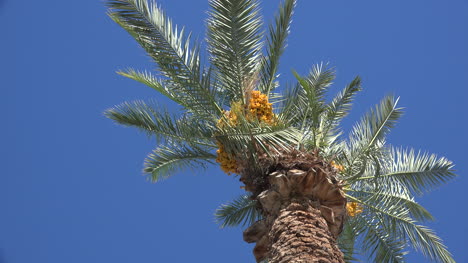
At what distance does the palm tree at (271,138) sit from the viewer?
31.7 ft

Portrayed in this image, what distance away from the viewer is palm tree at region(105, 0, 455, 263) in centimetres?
966

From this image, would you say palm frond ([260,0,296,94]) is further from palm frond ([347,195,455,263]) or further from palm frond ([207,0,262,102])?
palm frond ([347,195,455,263])

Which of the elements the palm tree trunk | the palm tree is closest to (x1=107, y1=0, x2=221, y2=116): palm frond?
the palm tree

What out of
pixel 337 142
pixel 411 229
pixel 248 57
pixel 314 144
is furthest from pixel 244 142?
pixel 411 229

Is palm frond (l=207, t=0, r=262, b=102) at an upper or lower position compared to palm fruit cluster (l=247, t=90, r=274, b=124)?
upper

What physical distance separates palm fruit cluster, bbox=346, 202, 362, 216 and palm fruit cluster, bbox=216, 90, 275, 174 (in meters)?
2.12

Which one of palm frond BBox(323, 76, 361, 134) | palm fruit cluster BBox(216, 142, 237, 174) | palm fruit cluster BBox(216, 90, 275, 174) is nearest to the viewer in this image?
palm fruit cluster BBox(216, 90, 275, 174)

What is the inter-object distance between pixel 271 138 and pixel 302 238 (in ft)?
6.65

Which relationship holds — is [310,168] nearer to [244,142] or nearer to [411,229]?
[244,142]

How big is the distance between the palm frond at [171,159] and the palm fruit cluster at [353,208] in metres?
2.59

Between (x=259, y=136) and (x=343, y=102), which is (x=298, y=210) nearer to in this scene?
(x=259, y=136)

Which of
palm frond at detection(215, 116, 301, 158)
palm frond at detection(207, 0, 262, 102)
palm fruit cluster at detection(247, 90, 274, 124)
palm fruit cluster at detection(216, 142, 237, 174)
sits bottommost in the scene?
palm frond at detection(215, 116, 301, 158)

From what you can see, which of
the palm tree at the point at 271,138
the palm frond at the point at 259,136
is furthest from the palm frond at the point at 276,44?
the palm frond at the point at 259,136

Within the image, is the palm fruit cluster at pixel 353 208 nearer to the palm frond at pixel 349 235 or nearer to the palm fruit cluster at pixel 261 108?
the palm frond at pixel 349 235
